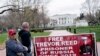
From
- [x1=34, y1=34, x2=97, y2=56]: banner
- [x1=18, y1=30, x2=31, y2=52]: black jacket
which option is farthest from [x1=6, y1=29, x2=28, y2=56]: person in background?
[x1=18, y1=30, x2=31, y2=52]: black jacket

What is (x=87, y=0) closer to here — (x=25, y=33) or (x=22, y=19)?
(x=22, y=19)

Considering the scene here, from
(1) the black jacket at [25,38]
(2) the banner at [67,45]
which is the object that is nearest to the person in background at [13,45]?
(2) the banner at [67,45]

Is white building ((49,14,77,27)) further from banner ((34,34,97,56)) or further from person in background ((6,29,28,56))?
person in background ((6,29,28,56))

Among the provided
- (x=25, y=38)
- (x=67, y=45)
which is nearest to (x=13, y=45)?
(x=67, y=45)

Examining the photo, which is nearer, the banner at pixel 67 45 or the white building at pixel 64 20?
the banner at pixel 67 45

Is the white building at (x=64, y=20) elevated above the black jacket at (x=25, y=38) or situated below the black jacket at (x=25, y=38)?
below

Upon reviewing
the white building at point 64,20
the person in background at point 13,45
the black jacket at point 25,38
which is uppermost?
the person in background at point 13,45

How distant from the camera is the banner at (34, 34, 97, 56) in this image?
323 inches

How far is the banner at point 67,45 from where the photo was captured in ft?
26.9

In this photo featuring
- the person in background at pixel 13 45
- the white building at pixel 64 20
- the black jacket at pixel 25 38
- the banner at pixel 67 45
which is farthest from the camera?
the white building at pixel 64 20

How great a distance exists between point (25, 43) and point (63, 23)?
16966 centimetres

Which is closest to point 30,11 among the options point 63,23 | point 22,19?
point 22,19

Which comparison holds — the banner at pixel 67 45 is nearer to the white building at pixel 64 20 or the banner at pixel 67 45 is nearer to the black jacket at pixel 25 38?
the black jacket at pixel 25 38

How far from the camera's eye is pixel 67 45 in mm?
8273
